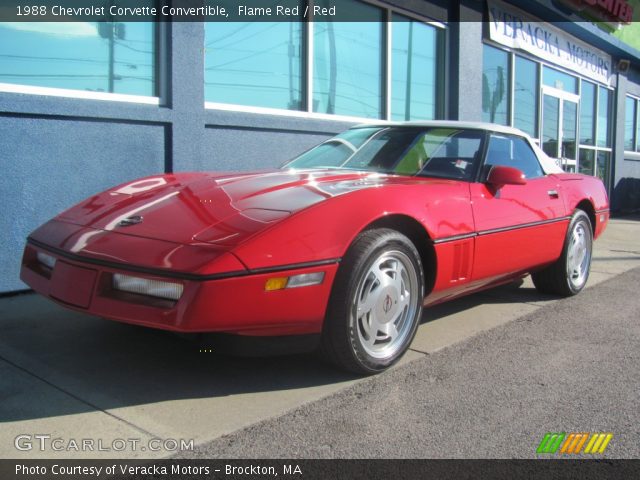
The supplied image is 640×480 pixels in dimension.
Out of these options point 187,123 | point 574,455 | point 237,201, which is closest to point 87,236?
point 237,201

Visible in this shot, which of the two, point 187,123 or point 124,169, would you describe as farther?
point 187,123

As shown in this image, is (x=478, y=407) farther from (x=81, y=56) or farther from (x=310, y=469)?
(x=81, y=56)

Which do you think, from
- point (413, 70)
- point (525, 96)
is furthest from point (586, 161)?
point (413, 70)

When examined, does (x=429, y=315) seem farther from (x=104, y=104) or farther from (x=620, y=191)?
(x=620, y=191)

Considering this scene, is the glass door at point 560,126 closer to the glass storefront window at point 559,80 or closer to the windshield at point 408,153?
the glass storefront window at point 559,80

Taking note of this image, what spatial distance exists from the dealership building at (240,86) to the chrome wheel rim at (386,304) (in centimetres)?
293


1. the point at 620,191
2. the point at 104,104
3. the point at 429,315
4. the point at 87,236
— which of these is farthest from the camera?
the point at 620,191

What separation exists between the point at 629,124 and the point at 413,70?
993 centimetres

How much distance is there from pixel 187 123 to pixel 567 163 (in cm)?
920

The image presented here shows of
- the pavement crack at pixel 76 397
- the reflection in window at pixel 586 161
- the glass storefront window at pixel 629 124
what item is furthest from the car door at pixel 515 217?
the glass storefront window at pixel 629 124

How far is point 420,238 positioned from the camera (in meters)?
3.41

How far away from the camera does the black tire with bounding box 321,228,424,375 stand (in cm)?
287

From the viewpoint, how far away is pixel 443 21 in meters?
9.15

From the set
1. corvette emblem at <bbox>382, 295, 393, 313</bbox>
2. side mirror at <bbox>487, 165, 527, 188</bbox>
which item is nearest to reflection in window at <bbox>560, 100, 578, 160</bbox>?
side mirror at <bbox>487, 165, 527, 188</bbox>
